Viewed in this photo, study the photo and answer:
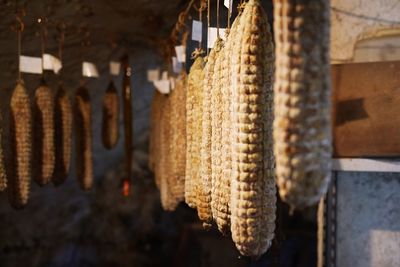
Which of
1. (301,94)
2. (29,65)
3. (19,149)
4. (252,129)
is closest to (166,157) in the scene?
(19,149)

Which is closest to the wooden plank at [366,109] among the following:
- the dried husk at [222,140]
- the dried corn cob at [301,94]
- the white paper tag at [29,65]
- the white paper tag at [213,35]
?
the white paper tag at [213,35]

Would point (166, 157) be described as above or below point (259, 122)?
below

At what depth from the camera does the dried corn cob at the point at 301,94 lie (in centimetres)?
82

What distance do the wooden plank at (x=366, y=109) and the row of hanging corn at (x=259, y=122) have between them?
553 mm

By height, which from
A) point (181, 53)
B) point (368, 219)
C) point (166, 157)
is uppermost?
point (181, 53)

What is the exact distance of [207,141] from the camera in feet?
4.91

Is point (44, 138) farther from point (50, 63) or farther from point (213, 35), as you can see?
point (213, 35)

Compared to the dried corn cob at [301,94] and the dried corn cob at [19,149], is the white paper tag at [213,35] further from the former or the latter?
the dried corn cob at [19,149]

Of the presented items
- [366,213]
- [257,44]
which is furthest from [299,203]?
[366,213]

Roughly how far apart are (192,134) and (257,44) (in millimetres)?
661

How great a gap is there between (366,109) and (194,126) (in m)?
0.66

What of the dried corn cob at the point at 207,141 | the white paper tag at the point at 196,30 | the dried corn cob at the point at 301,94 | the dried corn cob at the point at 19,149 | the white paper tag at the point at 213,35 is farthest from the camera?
the dried corn cob at the point at 19,149

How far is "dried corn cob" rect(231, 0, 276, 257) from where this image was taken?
44.3 inches

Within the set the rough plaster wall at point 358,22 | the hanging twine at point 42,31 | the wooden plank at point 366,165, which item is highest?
the hanging twine at point 42,31
